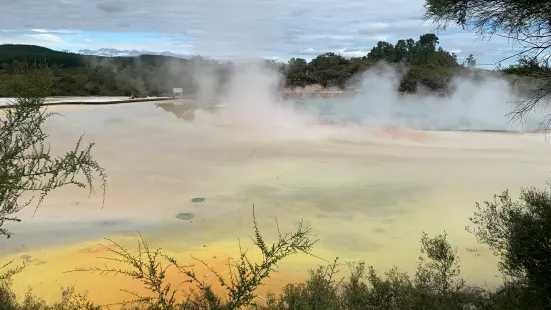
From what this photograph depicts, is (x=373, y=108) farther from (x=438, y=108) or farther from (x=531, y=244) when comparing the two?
(x=531, y=244)

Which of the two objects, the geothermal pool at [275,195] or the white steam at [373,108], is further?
the white steam at [373,108]

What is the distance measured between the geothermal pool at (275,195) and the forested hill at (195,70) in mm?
16317

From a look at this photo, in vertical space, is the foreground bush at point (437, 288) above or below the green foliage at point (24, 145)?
below

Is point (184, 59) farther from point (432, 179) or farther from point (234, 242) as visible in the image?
point (234, 242)

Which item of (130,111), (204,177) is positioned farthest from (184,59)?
(204,177)

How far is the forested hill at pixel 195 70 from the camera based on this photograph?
36781 millimetres

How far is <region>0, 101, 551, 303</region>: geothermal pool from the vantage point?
7.31 metres

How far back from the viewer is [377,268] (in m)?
6.96

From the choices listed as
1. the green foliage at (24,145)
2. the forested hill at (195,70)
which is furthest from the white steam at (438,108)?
the green foliage at (24,145)

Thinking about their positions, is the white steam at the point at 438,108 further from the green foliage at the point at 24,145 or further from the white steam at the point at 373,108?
the green foliage at the point at 24,145

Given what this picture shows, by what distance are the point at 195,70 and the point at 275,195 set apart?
30065mm

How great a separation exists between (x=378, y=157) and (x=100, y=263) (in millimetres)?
9643

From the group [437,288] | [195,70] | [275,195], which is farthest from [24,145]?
[195,70]

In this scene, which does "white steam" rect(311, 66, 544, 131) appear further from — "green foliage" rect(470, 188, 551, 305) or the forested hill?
"green foliage" rect(470, 188, 551, 305)
